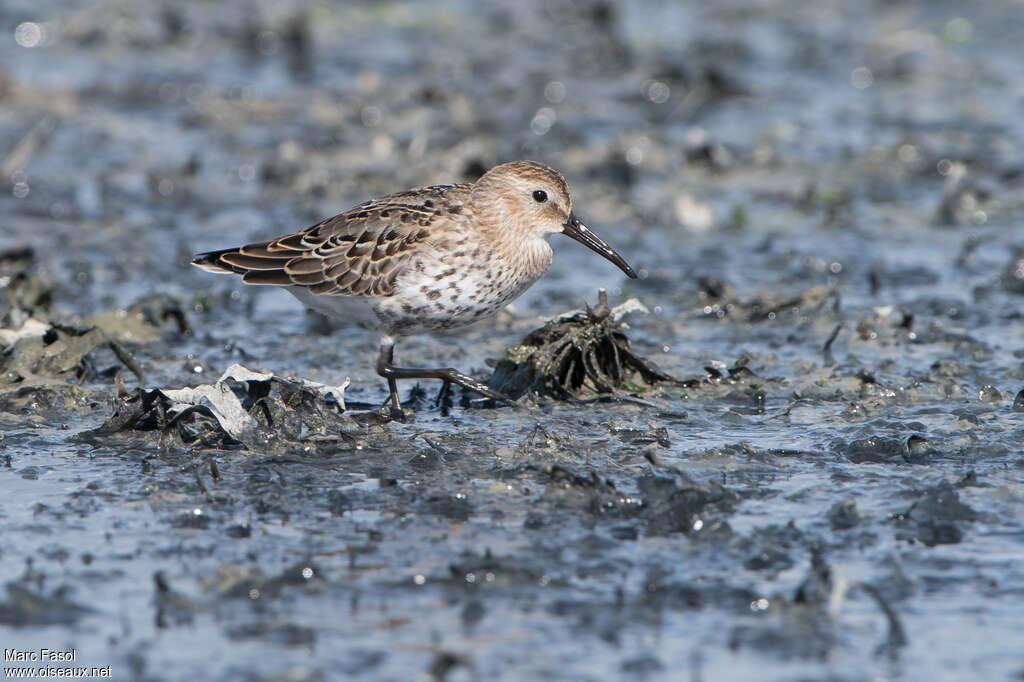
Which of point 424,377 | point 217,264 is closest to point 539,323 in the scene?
point 424,377

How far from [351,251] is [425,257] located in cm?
44

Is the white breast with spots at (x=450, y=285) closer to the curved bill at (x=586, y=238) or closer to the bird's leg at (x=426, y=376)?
the bird's leg at (x=426, y=376)

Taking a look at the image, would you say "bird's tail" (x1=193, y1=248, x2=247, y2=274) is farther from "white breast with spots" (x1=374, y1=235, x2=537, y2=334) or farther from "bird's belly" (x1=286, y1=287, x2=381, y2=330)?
"white breast with spots" (x1=374, y1=235, x2=537, y2=334)

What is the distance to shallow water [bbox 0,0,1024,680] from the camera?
517 centimetres

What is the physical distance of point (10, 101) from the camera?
13867mm

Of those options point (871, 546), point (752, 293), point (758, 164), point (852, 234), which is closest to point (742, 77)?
point (758, 164)

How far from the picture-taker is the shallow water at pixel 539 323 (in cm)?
517

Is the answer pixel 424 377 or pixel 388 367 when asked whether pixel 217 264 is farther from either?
pixel 424 377

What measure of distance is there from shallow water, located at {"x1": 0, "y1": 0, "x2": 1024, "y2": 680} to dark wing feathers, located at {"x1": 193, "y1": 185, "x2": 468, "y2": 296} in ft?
2.20

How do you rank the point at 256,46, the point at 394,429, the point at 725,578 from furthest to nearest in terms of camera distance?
the point at 256,46, the point at 394,429, the point at 725,578

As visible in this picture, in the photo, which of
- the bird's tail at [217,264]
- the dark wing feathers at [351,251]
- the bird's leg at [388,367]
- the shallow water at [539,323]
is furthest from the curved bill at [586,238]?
the bird's tail at [217,264]

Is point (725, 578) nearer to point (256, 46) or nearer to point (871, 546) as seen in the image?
point (871, 546)

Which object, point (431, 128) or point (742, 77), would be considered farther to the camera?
point (742, 77)

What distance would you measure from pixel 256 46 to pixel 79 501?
10.9 m
